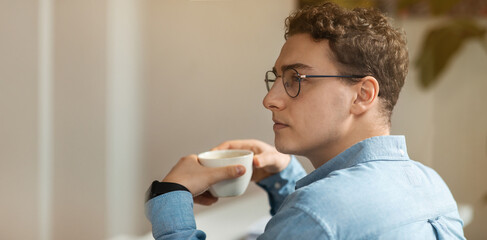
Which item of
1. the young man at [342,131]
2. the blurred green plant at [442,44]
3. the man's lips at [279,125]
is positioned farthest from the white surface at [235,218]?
the blurred green plant at [442,44]

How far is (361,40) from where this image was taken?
93 cm

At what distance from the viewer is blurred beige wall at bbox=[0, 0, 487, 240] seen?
75 cm

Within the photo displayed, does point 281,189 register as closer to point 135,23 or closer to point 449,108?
point 135,23

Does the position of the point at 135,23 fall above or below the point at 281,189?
above

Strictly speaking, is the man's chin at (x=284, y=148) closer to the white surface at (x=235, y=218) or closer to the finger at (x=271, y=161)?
the finger at (x=271, y=161)

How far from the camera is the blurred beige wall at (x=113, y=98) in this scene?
2.45ft

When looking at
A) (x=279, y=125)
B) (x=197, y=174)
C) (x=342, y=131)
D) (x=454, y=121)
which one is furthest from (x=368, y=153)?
(x=454, y=121)

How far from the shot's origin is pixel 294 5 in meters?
1.74

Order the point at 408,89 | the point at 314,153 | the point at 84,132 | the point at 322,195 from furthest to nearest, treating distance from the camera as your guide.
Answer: the point at 408,89 → the point at 314,153 → the point at 84,132 → the point at 322,195

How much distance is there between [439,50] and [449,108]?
0.24 m

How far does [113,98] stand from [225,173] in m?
0.26

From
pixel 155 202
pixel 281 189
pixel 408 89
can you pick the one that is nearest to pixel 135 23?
pixel 155 202

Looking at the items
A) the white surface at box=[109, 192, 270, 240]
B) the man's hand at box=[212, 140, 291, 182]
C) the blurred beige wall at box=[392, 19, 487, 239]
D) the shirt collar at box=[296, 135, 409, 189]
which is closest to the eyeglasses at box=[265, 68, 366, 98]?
the shirt collar at box=[296, 135, 409, 189]

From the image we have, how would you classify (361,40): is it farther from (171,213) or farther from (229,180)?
(171,213)
